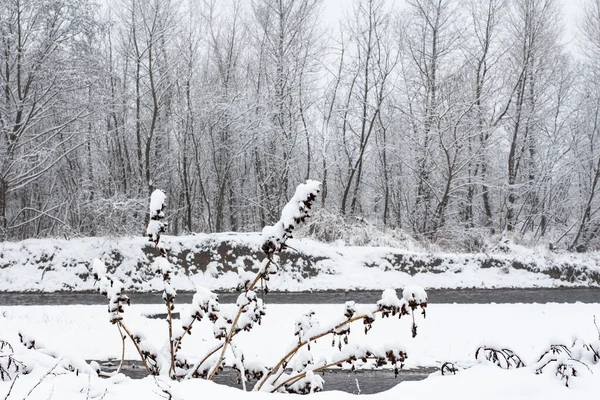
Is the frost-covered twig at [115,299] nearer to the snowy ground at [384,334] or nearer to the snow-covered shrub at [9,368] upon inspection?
the snowy ground at [384,334]

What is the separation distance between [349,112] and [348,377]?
20.2 metres

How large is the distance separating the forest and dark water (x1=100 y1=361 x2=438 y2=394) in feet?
42.3

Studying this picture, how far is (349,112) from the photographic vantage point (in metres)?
26.5

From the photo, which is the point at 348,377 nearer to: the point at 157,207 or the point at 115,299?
the point at 115,299

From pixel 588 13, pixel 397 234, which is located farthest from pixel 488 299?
pixel 588 13

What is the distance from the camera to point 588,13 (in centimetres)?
2359

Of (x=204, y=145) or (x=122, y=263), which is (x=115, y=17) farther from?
(x=122, y=263)

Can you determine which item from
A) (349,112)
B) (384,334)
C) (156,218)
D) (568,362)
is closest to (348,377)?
(384,334)

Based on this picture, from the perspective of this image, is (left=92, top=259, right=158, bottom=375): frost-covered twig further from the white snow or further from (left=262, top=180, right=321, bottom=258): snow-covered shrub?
(left=262, top=180, right=321, bottom=258): snow-covered shrub

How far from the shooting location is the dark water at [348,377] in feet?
23.9

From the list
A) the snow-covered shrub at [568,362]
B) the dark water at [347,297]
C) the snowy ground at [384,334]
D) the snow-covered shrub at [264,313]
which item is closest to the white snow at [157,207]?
the snow-covered shrub at [264,313]

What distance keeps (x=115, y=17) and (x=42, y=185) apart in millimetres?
10702

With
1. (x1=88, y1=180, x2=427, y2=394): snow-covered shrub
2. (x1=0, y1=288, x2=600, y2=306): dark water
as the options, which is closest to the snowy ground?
(x1=88, y1=180, x2=427, y2=394): snow-covered shrub

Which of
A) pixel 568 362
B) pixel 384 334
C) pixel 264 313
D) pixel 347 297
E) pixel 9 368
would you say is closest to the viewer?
pixel 568 362
